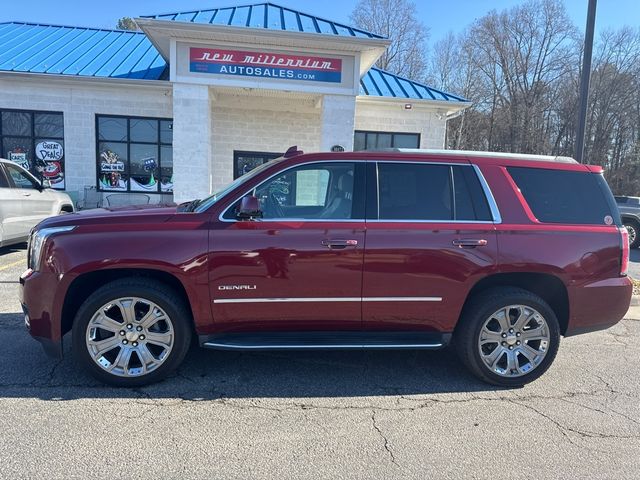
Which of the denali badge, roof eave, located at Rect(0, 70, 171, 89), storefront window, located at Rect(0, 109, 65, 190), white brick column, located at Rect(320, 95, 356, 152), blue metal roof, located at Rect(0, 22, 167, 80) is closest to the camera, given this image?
the denali badge

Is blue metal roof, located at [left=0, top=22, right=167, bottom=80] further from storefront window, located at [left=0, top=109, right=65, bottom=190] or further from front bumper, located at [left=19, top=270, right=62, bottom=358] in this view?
front bumper, located at [left=19, top=270, right=62, bottom=358]

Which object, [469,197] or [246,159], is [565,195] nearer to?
[469,197]

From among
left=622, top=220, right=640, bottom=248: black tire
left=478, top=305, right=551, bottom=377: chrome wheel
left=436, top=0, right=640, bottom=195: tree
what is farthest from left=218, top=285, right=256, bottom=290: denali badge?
left=436, top=0, right=640, bottom=195: tree

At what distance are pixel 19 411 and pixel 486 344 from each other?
363 centimetres

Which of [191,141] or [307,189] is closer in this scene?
[307,189]

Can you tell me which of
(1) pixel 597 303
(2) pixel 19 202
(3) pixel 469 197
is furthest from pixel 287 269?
(2) pixel 19 202

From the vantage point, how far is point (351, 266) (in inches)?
142

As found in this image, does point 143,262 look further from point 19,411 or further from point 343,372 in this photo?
point 343,372

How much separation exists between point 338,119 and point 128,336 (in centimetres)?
936

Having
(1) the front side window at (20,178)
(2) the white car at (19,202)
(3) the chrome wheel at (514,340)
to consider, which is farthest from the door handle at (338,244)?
(1) the front side window at (20,178)

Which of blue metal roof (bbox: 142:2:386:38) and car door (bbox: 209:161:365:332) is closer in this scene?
car door (bbox: 209:161:365:332)

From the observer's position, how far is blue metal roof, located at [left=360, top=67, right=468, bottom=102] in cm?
1405

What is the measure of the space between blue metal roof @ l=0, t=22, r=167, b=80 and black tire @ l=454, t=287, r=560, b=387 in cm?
1206

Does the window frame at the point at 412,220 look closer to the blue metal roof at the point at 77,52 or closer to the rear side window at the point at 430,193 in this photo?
the rear side window at the point at 430,193
